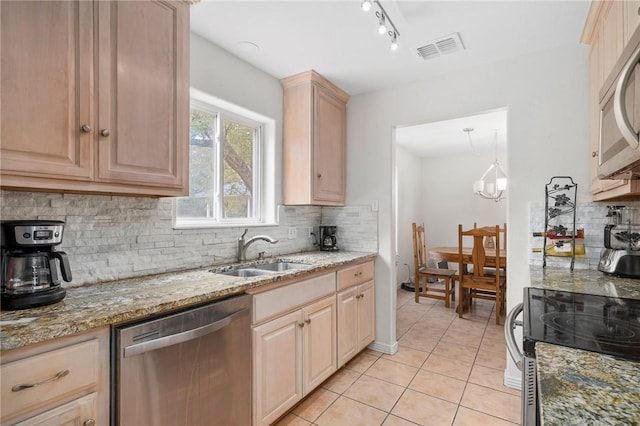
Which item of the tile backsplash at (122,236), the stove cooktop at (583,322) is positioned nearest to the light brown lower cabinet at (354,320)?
the tile backsplash at (122,236)

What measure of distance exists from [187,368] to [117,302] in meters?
0.39

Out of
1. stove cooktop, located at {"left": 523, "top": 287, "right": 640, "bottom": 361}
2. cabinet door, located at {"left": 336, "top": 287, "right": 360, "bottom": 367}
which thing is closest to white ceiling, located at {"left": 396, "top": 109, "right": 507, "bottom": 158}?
cabinet door, located at {"left": 336, "top": 287, "right": 360, "bottom": 367}

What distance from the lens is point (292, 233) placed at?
9.40 feet

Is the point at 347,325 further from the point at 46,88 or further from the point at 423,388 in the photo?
the point at 46,88

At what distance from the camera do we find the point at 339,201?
300cm

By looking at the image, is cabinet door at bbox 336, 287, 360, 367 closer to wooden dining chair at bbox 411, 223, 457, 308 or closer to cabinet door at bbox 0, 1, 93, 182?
cabinet door at bbox 0, 1, 93, 182

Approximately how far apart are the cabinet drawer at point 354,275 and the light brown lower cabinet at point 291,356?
167 mm

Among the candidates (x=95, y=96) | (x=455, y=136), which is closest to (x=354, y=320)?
(x=95, y=96)

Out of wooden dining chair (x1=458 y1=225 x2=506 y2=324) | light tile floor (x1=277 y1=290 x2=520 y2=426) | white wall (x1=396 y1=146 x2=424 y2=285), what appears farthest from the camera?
white wall (x1=396 y1=146 x2=424 y2=285)

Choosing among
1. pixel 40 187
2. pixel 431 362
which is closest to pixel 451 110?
pixel 431 362

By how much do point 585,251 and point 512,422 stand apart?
1157 mm

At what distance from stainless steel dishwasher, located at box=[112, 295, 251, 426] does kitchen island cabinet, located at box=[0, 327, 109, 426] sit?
0.05 meters

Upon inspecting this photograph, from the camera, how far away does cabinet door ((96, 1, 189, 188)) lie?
135 cm

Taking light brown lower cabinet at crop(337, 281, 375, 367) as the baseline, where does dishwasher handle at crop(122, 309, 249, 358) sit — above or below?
above
